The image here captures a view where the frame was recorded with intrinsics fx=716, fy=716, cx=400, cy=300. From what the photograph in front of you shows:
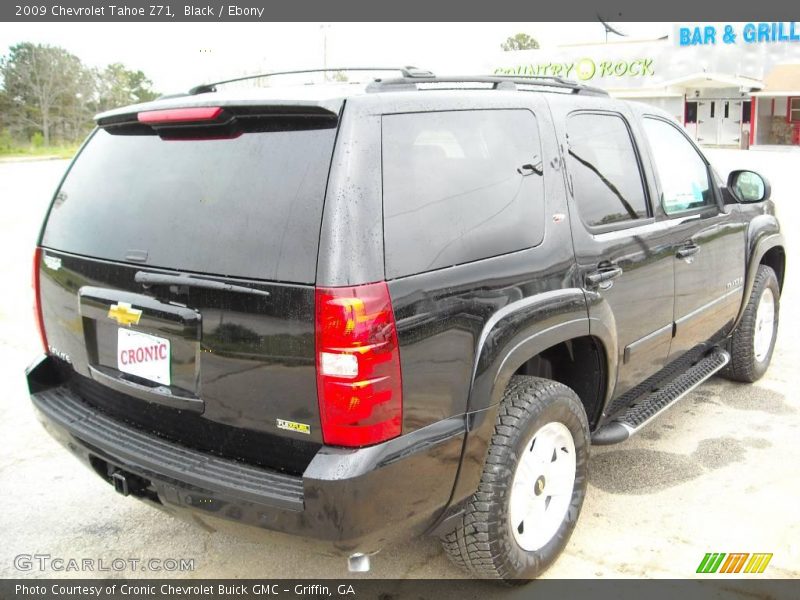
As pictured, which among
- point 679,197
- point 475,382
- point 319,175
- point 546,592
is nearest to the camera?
point 319,175

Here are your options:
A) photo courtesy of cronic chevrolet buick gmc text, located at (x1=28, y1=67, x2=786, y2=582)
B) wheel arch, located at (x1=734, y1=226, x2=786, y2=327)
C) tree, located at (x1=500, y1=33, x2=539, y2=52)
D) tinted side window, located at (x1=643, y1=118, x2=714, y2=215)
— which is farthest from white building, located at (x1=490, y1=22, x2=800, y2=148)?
tree, located at (x1=500, y1=33, x2=539, y2=52)

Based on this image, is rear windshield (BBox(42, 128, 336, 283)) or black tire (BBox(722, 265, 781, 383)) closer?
rear windshield (BBox(42, 128, 336, 283))

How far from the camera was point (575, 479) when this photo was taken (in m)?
3.09

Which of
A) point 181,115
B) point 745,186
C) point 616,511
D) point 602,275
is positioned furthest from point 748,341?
point 181,115

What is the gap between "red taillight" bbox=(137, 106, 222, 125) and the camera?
2447 mm

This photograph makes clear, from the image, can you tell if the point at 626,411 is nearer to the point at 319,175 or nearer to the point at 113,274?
the point at 319,175

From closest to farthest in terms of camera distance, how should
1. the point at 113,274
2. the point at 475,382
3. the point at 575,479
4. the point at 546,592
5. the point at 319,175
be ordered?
the point at 319,175, the point at 475,382, the point at 113,274, the point at 546,592, the point at 575,479

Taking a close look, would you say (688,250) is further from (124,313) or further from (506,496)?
(124,313)

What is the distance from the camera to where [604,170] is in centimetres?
338

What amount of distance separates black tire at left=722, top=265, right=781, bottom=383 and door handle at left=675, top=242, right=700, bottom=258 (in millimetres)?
1258

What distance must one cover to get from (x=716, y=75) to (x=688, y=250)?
39.2 metres

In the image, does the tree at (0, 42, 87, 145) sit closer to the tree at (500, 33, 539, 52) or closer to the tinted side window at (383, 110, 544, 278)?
the tinted side window at (383, 110, 544, 278)

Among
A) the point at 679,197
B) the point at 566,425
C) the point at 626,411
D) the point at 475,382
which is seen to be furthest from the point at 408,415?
the point at 679,197

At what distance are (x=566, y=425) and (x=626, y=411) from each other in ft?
2.86
